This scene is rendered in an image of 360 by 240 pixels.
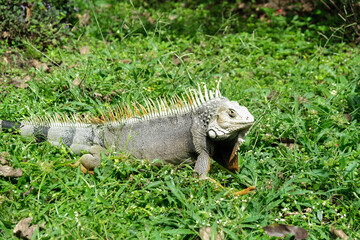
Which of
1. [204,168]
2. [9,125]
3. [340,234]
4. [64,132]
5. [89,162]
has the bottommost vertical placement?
[340,234]

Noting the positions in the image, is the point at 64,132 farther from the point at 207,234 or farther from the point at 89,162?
the point at 207,234

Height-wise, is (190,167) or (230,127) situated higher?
(230,127)

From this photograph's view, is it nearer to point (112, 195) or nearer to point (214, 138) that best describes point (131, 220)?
point (112, 195)

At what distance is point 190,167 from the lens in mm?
3852

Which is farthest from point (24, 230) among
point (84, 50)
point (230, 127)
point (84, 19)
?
point (84, 19)

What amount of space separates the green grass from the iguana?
135 mm

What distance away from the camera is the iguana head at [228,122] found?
149 inches

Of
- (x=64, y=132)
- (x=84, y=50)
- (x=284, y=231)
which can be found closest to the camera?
(x=284, y=231)

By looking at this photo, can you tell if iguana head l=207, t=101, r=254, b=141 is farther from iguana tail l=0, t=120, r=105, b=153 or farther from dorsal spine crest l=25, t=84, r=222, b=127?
A: iguana tail l=0, t=120, r=105, b=153

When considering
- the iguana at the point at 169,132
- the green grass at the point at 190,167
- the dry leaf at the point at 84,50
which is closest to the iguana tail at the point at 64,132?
the iguana at the point at 169,132

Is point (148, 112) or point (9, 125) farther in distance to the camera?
point (9, 125)

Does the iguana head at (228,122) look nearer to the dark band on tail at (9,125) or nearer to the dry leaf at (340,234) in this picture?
A: the dry leaf at (340,234)

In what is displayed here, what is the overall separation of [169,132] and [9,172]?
148cm

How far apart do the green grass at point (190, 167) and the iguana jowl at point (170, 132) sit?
14 centimetres
